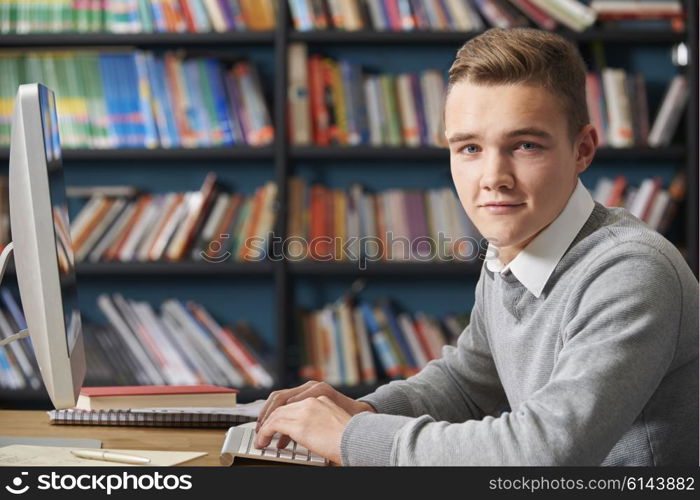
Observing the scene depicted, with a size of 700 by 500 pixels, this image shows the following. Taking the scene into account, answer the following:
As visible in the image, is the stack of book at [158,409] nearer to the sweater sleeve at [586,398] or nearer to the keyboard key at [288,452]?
the keyboard key at [288,452]

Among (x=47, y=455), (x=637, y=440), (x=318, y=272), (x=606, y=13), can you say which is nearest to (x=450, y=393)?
(x=637, y=440)

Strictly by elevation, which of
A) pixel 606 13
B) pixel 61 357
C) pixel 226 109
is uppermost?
pixel 606 13

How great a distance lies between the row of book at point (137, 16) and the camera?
3066 mm

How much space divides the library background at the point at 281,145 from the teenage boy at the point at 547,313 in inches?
67.4

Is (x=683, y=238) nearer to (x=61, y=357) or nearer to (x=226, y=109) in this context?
(x=226, y=109)

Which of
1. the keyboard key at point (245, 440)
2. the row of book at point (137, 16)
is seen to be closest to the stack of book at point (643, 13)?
the row of book at point (137, 16)

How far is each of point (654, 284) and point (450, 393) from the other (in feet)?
1.62

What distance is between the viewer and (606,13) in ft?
10.0

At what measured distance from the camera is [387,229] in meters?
3.05

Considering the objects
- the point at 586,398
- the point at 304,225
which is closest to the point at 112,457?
the point at 586,398

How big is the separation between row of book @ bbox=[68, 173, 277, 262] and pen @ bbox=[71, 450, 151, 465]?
6.35 ft

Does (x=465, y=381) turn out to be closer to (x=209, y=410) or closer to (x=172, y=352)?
(x=209, y=410)

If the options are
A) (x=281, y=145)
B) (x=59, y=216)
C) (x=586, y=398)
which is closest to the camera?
(x=586, y=398)

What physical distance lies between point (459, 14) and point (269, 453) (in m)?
2.19
